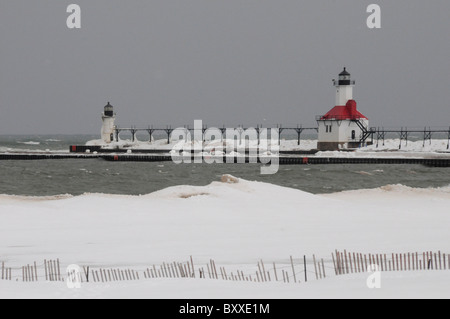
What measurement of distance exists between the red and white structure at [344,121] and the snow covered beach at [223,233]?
54.7 meters

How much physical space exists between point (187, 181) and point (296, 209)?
34.1m

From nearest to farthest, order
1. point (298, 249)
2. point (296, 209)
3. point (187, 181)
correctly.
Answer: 1. point (298, 249)
2. point (296, 209)
3. point (187, 181)

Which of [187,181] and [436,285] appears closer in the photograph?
[436,285]

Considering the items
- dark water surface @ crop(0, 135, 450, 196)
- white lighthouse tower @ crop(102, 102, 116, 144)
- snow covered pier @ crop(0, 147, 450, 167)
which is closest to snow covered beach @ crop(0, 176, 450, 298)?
dark water surface @ crop(0, 135, 450, 196)

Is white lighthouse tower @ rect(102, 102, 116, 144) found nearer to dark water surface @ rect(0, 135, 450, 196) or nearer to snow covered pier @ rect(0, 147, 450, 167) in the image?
A: snow covered pier @ rect(0, 147, 450, 167)

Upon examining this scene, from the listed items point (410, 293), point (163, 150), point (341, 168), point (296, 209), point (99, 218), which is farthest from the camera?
point (163, 150)

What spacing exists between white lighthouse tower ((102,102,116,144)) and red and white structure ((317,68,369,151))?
38.9 meters

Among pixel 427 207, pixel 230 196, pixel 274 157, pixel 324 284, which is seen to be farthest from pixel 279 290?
pixel 274 157

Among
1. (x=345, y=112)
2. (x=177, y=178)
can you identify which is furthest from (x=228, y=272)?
(x=345, y=112)

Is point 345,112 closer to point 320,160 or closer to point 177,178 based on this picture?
point 320,160

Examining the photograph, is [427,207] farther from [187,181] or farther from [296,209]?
[187,181]

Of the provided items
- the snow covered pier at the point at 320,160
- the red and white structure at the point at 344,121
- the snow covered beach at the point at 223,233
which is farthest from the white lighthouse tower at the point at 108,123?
the snow covered beach at the point at 223,233

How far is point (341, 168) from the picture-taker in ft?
246

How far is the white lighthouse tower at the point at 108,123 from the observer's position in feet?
365
